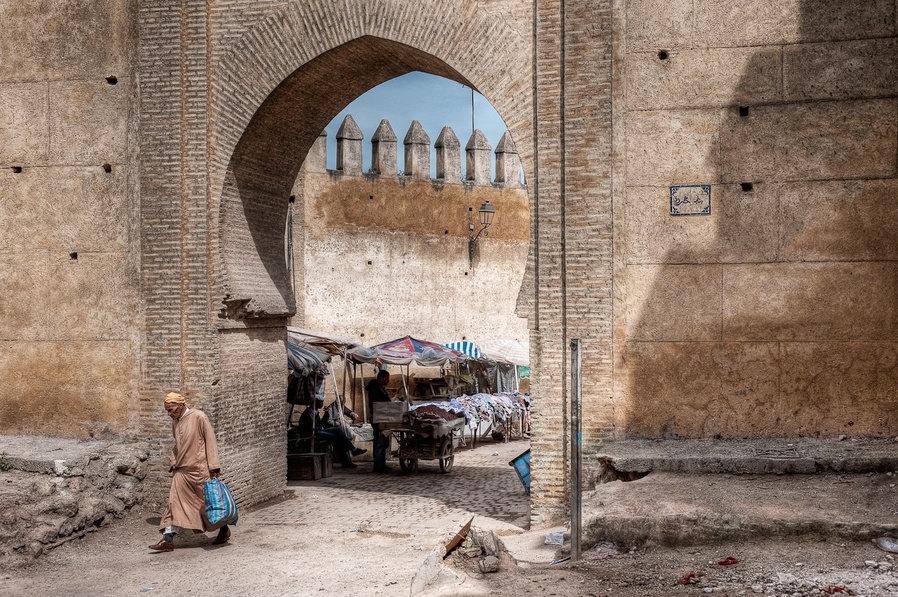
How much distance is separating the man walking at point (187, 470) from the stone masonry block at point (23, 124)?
3379mm

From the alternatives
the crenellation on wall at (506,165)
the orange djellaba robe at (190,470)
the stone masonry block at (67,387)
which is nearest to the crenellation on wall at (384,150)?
the crenellation on wall at (506,165)

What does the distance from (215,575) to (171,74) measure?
4.84 m

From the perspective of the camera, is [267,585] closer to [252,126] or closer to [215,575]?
[215,575]

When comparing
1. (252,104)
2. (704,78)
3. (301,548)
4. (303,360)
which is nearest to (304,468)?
(303,360)

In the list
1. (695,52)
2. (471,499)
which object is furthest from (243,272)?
(695,52)

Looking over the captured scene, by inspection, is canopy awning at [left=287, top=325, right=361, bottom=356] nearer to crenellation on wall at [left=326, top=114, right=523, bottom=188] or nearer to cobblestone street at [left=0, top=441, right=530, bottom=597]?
cobblestone street at [left=0, top=441, right=530, bottom=597]

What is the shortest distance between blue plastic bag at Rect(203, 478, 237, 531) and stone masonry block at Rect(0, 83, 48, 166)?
397 cm

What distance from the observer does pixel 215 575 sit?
7.38 m

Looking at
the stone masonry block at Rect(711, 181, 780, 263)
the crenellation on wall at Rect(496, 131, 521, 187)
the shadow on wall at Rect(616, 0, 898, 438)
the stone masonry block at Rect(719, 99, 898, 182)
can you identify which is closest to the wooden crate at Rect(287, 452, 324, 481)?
the shadow on wall at Rect(616, 0, 898, 438)

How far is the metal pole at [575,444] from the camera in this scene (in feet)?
18.8

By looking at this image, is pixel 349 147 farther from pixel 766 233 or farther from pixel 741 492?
pixel 741 492

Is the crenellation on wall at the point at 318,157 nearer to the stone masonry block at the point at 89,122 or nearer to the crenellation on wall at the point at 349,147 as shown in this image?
the crenellation on wall at the point at 349,147

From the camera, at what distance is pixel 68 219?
984cm

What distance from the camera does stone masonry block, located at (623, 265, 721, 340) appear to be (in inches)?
338
